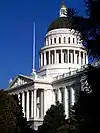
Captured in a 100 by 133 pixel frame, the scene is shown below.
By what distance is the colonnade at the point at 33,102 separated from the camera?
13025 centimetres

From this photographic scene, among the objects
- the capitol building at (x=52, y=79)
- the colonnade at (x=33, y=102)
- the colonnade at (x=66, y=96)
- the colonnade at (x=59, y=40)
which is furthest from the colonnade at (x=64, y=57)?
the colonnade at (x=66, y=96)

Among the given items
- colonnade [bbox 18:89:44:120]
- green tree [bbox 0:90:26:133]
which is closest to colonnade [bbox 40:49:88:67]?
colonnade [bbox 18:89:44:120]

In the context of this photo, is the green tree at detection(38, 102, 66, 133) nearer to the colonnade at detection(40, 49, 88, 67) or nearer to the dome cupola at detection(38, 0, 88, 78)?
the dome cupola at detection(38, 0, 88, 78)

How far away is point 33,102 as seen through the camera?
428 ft

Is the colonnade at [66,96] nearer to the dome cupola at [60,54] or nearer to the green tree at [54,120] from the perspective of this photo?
the dome cupola at [60,54]

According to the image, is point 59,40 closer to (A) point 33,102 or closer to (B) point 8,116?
(A) point 33,102

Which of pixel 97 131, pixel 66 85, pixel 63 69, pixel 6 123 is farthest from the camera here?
pixel 63 69

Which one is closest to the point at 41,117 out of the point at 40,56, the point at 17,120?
the point at 40,56

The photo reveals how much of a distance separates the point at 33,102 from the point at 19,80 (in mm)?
12565

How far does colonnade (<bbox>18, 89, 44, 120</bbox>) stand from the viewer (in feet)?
427

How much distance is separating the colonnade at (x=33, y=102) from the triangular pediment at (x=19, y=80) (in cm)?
342

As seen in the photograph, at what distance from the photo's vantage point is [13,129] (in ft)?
182

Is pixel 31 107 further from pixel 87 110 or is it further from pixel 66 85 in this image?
pixel 87 110

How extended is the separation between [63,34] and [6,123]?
97.4 meters
